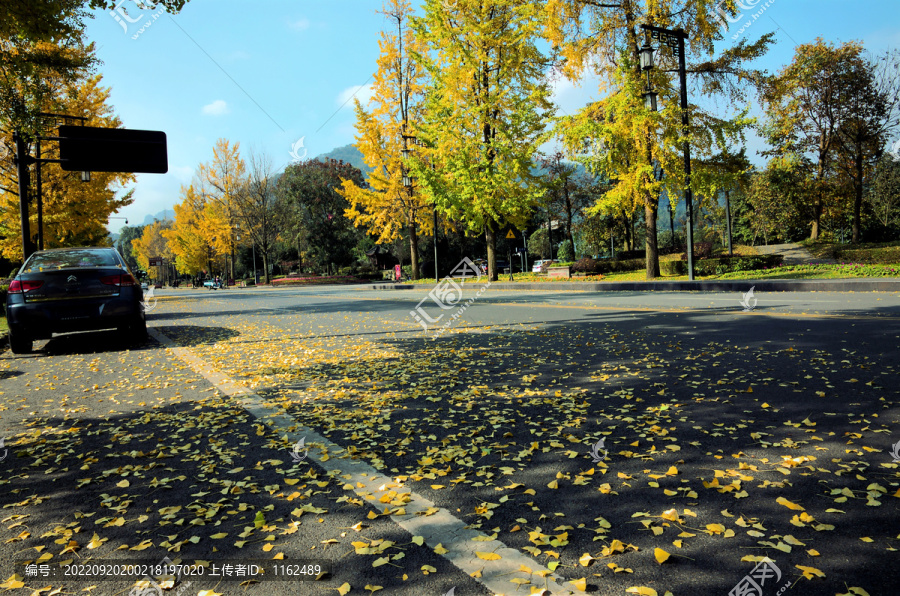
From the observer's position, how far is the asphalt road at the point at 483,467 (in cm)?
229

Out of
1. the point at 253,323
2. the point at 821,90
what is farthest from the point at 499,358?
the point at 821,90

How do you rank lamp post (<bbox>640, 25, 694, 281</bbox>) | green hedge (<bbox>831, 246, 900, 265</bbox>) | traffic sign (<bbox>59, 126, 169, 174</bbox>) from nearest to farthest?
traffic sign (<bbox>59, 126, 169, 174</bbox>), lamp post (<bbox>640, 25, 694, 281</bbox>), green hedge (<bbox>831, 246, 900, 265</bbox>)

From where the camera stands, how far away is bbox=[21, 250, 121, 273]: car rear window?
8.96 meters

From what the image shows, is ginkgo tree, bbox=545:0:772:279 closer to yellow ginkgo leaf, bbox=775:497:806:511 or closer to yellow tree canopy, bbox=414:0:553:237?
yellow tree canopy, bbox=414:0:553:237

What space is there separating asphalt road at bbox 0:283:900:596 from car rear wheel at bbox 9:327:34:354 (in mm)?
2053

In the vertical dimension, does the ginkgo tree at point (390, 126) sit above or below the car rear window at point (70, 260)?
above

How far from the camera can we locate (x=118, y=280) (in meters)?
9.23

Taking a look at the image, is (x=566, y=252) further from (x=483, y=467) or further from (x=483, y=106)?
(x=483, y=467)

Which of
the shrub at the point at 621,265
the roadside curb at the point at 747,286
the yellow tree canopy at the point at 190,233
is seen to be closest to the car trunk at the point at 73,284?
the roadside curb at the point at 747,286

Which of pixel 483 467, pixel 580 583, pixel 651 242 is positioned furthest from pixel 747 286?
pixel 580 583

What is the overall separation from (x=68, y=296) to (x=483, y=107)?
66.6ft

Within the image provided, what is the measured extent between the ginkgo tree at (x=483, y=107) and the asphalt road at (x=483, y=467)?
19.2 meters

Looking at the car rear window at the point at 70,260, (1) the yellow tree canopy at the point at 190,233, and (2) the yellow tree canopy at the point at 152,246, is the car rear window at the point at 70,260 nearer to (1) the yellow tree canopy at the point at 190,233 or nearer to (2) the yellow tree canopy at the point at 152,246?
(1) the yellow tree canopy at the point at 190,233

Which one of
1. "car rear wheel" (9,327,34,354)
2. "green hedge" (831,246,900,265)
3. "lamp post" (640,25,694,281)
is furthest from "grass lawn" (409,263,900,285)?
"car rear wheel" (9,327,34,354)
